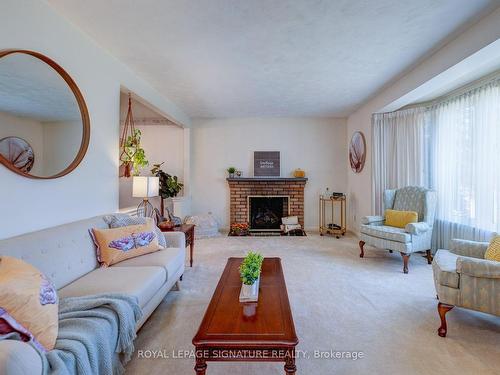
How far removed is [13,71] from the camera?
1.75 meters

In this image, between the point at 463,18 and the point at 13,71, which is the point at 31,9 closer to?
the point at 13,71

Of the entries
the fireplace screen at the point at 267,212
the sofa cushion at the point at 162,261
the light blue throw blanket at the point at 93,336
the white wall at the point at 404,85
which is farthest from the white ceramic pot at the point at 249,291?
the fireplace screen at the point at 267,212

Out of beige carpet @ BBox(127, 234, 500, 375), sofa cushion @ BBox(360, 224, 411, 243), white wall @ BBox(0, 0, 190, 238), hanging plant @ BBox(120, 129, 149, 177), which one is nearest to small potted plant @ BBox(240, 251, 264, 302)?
beige carpet @ BBox(127, 234, 500, 375)

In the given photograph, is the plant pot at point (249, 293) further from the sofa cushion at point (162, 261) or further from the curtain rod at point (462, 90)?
the curtain rod at point (462, 90)

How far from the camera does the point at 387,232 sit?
341 cm

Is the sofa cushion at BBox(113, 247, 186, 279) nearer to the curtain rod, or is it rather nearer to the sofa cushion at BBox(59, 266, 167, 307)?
the sofa cushion at BBox(59, 266, 167, 307)

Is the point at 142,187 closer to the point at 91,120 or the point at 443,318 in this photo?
the point at 91,120

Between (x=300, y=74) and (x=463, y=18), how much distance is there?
5.38ft

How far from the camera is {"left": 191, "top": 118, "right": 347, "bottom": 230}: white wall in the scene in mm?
5699

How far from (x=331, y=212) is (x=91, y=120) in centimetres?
483

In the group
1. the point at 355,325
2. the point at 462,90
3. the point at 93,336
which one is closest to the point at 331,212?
the point at 462,90

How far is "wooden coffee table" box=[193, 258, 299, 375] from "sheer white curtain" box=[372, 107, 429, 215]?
3550 millimetres

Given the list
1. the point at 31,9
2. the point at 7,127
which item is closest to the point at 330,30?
the point at 31,9

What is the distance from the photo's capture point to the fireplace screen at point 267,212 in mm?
5680
